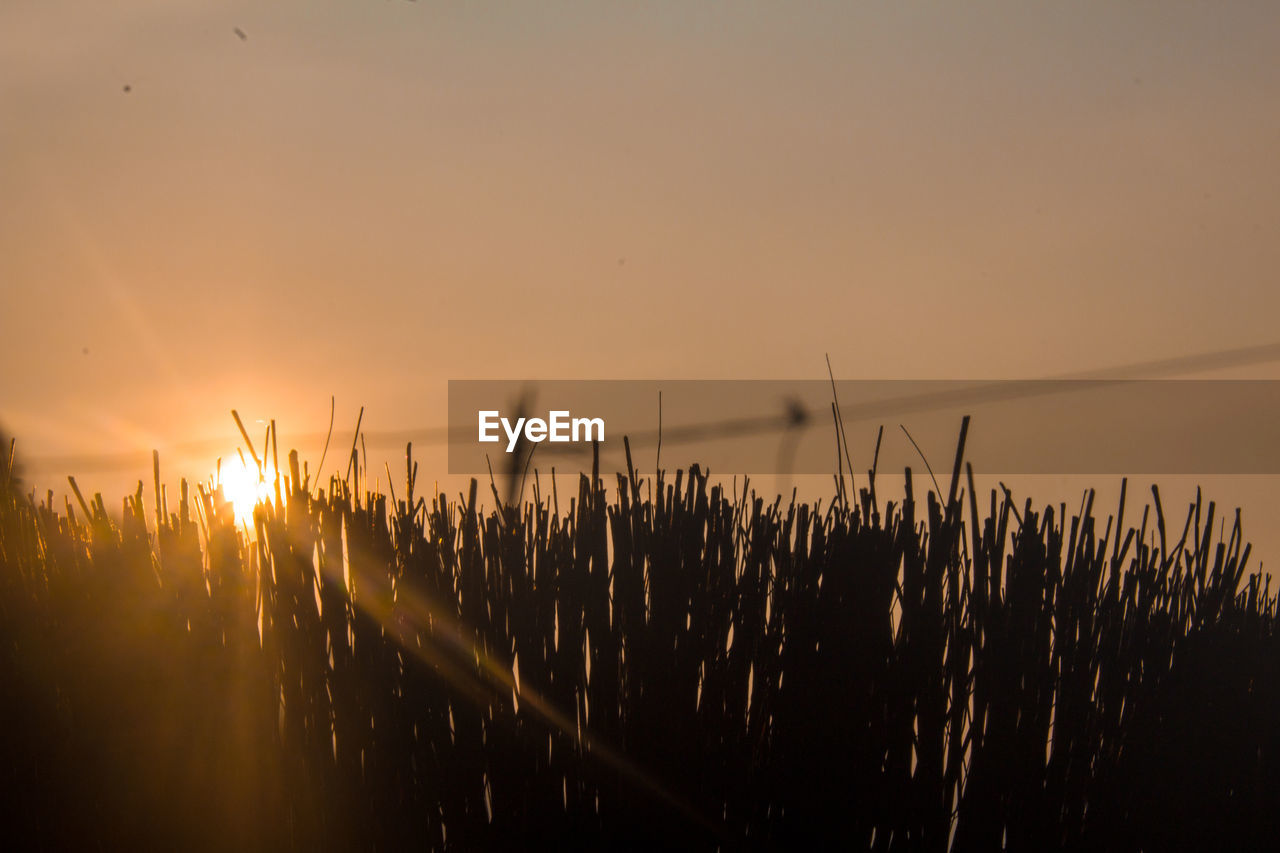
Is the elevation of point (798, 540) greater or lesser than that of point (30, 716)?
greater

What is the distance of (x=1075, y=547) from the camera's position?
3.18m

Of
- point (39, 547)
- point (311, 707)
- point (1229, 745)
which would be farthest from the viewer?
point (1229, 745)

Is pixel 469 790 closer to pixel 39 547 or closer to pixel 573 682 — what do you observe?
pixel 573 682

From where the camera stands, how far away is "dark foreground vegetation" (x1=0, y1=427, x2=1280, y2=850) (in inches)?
117

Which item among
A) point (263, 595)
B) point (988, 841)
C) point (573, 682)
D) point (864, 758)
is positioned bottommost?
point (988, 841)

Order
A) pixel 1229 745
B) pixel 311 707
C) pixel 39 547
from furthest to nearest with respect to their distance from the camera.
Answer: pixel 1229 745 → pixel 39 547 → pixel 311 707

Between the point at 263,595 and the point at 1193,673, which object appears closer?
the point at 263,595

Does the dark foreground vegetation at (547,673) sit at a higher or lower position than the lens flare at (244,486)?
lower

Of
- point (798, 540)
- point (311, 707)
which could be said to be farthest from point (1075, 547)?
point (311, 707)

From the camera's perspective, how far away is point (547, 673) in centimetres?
301

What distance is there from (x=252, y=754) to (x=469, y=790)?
578 millimetres

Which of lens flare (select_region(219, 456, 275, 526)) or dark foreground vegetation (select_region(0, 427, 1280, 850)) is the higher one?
lens flare (select_region(219, 456, 275, 526))

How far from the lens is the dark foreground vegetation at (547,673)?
298 cm

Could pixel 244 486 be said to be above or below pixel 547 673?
above
